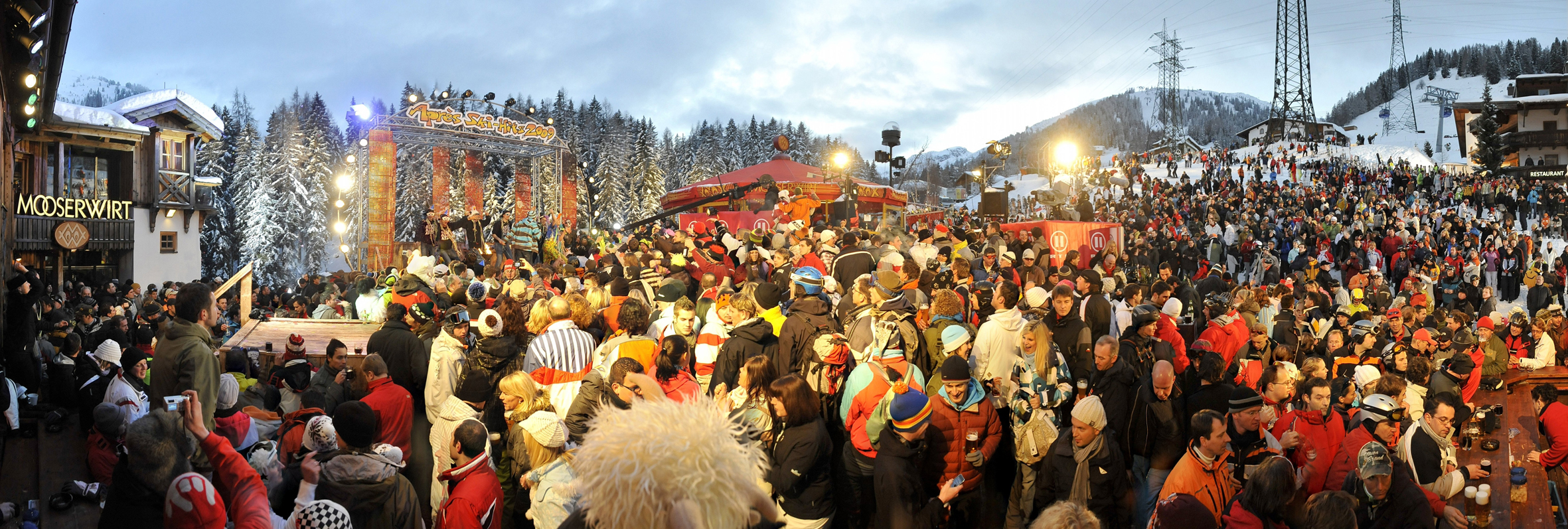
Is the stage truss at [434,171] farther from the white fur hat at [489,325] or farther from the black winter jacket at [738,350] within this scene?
the black winter jacket at [738,350]

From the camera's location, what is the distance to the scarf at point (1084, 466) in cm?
424

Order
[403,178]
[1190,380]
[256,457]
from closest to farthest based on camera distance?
1. [256,457]
2. [1190,380]
3. [403,178]

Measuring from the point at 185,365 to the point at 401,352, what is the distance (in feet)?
3.97

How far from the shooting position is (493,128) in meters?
22.6

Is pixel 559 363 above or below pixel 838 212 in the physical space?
below

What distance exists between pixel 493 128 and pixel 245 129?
Result: 104 feet

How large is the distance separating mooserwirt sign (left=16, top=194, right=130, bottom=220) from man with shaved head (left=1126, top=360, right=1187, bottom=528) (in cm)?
2551

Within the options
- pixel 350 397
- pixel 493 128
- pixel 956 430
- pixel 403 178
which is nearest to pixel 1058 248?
pixel 956 430

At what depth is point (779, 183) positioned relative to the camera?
66.8ft

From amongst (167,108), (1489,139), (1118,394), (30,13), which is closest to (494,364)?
(1118,394)

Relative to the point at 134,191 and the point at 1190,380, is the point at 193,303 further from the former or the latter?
the point at 134,191

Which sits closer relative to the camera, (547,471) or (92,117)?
(547,471)

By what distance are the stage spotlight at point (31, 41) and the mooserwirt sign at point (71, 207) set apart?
14783mm

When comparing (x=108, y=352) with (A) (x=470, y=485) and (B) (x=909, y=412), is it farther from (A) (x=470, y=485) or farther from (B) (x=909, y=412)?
(B) (x=909, y=412)
